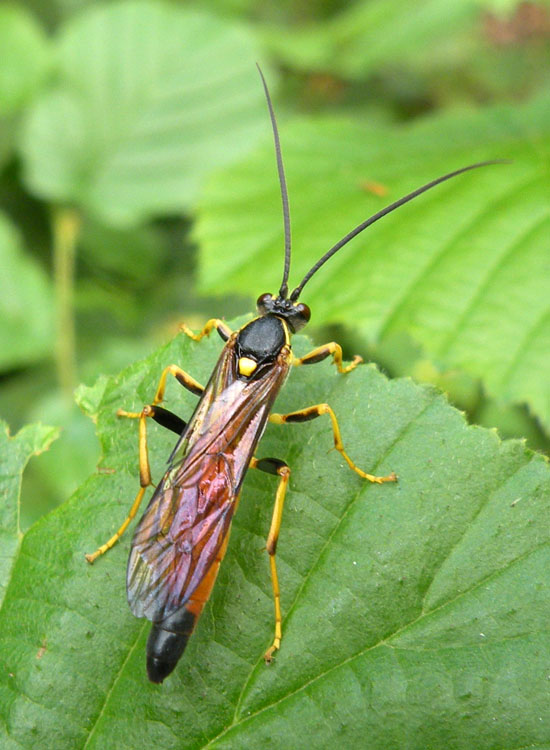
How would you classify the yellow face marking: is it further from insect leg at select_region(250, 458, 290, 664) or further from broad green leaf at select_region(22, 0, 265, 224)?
broad green leaf at select_region(22, 0, 265, 224)

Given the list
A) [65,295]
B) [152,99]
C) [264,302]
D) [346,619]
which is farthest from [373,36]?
[346,619]

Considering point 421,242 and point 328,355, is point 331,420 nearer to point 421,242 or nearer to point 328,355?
point 328,355

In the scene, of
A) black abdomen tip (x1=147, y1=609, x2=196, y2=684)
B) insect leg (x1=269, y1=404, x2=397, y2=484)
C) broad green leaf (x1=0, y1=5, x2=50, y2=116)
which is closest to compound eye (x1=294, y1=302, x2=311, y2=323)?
insect leg (x1=269, y1=404, x2=397, y2=484)

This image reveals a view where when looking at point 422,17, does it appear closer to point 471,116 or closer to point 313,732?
point 471,116

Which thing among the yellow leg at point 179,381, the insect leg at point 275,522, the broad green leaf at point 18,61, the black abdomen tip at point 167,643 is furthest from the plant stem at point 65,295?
the black abdomen tip at point 167,643

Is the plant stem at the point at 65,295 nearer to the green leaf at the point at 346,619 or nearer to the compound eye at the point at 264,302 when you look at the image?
the compound eye at the point at 264,302
